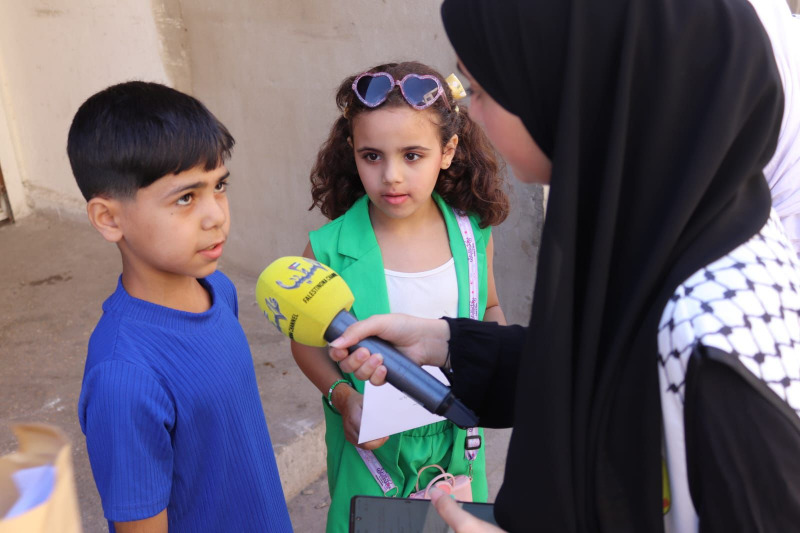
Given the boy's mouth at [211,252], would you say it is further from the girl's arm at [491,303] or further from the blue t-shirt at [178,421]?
the girl's arm at [491,303]

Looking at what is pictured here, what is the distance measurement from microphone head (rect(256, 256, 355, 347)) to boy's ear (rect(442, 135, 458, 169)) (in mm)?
791

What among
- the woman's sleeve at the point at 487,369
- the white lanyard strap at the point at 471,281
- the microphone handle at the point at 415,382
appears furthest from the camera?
the white lanyard strap at the point at 471,281

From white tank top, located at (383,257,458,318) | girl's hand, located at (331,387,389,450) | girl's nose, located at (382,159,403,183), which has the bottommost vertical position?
girl's hand, located at (331,387,389,450)

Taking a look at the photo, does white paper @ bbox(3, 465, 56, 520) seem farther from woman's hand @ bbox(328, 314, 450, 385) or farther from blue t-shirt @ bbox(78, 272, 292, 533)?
woman's hand @ bbox(328, 314, 450, 385)

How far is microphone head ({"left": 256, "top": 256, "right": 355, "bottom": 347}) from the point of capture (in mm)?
1659

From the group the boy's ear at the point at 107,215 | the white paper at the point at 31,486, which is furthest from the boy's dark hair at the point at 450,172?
the white paper at the point at 31,486

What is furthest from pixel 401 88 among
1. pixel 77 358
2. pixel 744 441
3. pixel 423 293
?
pixel 77 358

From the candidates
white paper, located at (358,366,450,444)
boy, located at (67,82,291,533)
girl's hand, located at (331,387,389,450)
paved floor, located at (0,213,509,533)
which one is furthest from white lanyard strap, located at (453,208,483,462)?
paved floor, located at (0,213,509,533)

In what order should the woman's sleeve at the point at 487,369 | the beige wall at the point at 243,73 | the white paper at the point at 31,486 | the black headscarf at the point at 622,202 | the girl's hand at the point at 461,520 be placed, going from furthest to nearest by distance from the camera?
the beige wall at the point at 243,73
the woman's sleeve at the point at 487,369
the girl's hand at the point at 461,520
the black headscarf at the point at 622,202
the white paper at the point at 31,486

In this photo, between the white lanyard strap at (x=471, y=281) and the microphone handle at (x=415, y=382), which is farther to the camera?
the white lanyard strap at (x=471, y=281)

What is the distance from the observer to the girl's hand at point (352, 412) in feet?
6.60

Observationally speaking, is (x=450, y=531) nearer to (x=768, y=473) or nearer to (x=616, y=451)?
(x=616, y=451)

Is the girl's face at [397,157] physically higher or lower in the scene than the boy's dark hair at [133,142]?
lower

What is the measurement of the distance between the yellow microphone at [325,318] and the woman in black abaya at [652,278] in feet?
1.19
